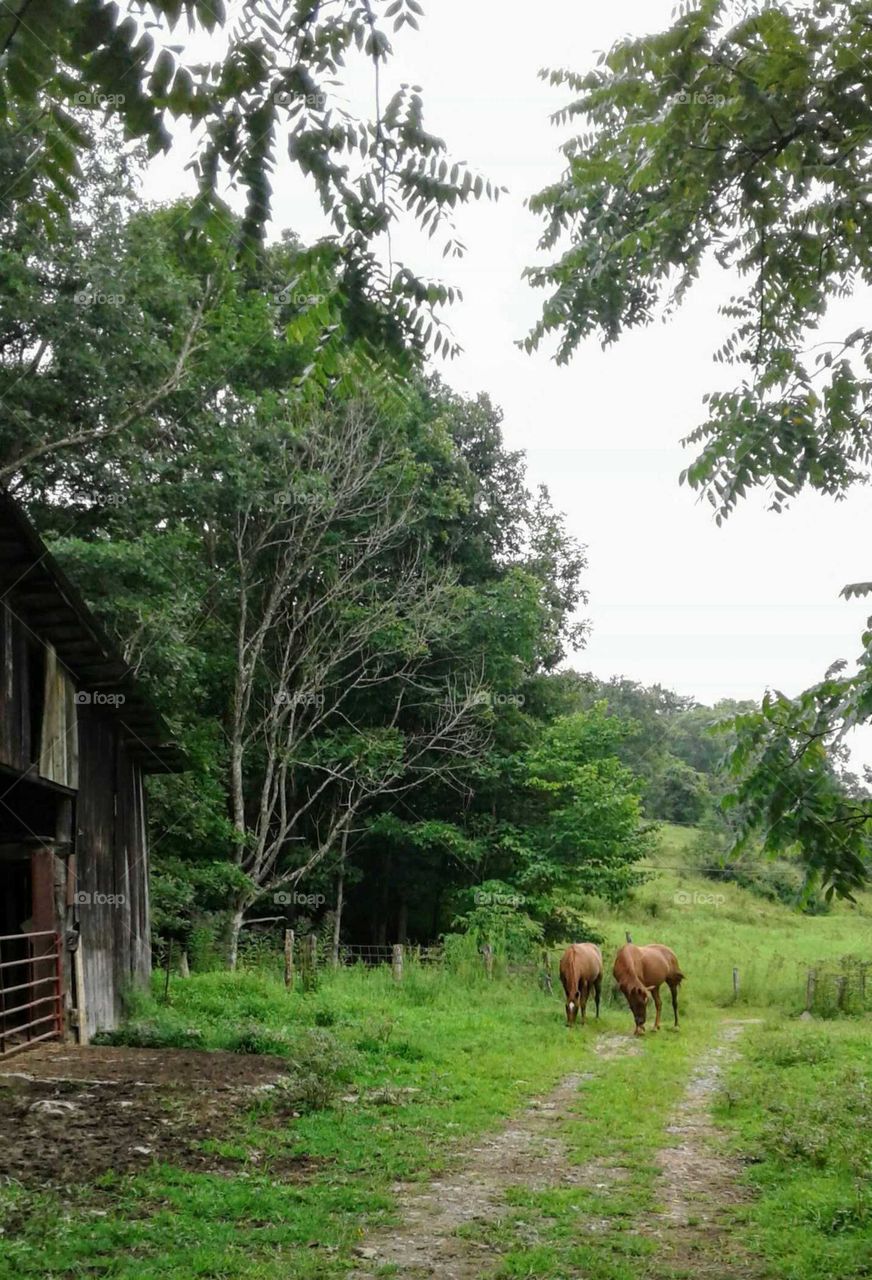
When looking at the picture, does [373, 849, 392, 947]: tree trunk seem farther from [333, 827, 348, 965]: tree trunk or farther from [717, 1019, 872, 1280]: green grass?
[717, 1019, 872, 1280]: green grass

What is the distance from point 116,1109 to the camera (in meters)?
8.83

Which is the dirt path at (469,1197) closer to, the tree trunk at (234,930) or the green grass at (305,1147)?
the green grass at (305,1147)

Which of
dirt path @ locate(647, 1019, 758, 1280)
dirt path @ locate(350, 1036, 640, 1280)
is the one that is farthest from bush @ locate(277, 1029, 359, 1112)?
dirt path @ locate(647, 1019, 758, 1280)

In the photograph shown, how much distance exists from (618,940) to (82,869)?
836 inches

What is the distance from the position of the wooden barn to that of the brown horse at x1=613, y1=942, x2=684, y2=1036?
290 inches

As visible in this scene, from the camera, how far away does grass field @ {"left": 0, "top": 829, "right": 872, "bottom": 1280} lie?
19.2ft

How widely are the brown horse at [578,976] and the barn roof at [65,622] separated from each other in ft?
23.9

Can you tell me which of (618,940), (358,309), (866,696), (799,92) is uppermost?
(799,92)

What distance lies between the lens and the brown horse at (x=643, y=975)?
58.0ft

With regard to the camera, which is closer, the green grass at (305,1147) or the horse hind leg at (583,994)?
the green grass at (305,1147)

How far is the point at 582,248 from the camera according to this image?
647 centimetres

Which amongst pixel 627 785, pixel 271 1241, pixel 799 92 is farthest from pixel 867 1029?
pixel 799 92

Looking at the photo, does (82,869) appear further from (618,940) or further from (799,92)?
(618,940)

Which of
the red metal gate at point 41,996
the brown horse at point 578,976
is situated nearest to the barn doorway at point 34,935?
the red metal gate at point 41,996
